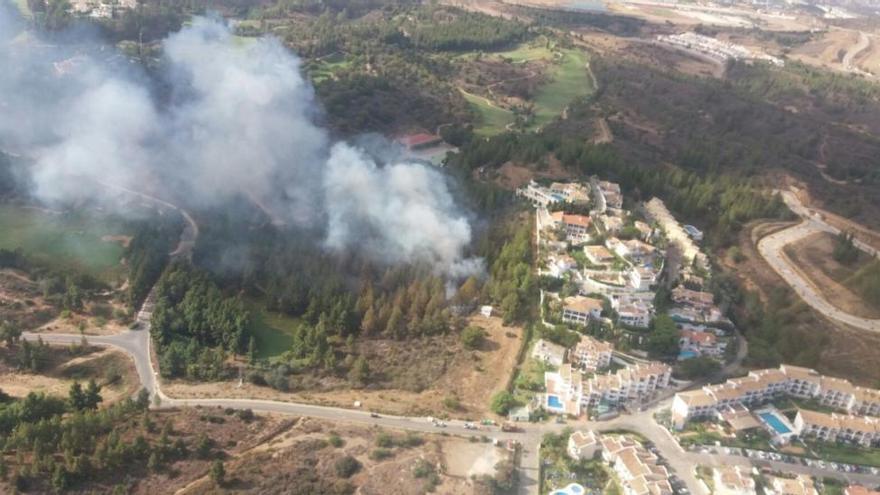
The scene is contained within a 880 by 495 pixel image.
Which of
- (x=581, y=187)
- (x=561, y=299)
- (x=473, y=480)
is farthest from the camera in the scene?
(x=581, y=187)

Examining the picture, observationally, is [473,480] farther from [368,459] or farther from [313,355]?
[313,355]

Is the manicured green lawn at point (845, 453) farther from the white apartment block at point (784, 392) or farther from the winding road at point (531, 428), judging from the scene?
the white apartment block at point (784, 392)

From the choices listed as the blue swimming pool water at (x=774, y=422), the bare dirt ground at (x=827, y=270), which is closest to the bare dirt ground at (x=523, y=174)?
the bare dirt ground at (x=827, y=270)

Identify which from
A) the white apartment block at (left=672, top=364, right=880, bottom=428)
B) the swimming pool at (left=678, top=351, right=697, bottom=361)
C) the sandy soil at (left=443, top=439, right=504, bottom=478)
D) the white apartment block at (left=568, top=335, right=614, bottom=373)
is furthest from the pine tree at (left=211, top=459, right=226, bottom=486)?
the swimming pool at (left=678, top=351, right=697, bottom=361)

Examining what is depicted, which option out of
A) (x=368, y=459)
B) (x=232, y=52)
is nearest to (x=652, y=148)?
(x=232, y=52)

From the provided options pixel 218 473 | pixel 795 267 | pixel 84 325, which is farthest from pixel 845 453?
pixel 84 325

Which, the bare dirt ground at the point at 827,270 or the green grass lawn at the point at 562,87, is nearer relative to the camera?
the bare dirt ground at the point at 827,270
